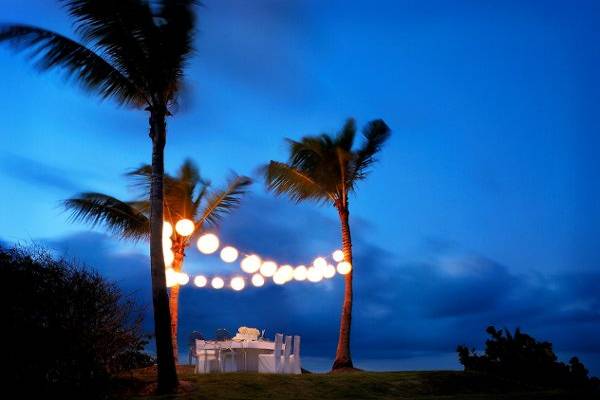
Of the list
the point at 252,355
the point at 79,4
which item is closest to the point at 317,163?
the point at 252,355

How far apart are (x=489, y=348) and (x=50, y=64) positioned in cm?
1561

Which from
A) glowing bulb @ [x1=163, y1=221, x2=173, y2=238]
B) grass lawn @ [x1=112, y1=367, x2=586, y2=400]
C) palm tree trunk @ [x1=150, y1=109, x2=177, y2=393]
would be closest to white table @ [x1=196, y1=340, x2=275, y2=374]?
grass lawn @ [x1=112, y1=367, x2=586, y2=400]

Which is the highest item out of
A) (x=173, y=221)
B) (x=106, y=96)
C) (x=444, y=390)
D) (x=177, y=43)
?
(x=177, y=43)

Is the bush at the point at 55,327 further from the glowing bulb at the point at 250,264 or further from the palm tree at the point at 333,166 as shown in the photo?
the palm tree at the point at 333,166

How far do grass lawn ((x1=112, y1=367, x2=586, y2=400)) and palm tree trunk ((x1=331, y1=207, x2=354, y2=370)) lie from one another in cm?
173

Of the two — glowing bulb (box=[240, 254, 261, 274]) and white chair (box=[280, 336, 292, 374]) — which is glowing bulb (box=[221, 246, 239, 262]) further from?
white chair (box=[280, 336, 292, 374])

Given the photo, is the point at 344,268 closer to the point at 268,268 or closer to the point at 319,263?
the point at 319,263

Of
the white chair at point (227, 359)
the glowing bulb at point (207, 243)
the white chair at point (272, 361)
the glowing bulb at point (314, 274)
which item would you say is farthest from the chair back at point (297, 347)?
the glowing bulb at point (207, 243)

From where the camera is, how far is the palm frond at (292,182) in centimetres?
2077

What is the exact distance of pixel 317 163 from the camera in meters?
20.5

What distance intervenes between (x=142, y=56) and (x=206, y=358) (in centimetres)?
935

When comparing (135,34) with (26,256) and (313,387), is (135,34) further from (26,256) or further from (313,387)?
(313,387)

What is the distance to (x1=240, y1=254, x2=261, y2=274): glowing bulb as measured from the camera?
18344 mm

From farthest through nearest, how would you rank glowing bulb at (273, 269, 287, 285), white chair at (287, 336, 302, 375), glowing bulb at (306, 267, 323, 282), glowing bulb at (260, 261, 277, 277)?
glowing bulb at (306, 267, 323, 282), glowing bulb at (273, 269, 287, 285), glowing bulb at (260, 261, 277, 277), white chair at (287, 336, 302, 375)
